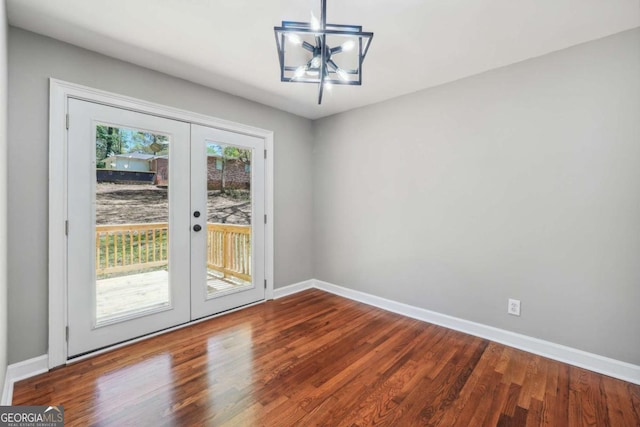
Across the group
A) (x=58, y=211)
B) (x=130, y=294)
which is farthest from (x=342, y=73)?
(x=130, y=294)

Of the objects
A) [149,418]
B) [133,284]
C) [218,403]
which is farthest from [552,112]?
[133,284]

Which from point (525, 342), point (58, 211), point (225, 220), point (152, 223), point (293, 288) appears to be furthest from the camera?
point (293, 288)

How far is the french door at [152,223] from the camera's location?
88.4 inches

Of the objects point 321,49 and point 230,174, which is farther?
point 230,174

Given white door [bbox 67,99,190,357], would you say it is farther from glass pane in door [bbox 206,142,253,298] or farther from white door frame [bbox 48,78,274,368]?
glass pane in door [bbox 206,142,253,298]

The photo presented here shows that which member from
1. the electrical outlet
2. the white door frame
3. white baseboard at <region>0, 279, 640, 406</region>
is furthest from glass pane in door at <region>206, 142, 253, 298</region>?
the electrical outlet

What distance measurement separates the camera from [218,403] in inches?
69.0

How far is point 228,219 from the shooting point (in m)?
3.22

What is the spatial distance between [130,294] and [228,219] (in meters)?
1.16

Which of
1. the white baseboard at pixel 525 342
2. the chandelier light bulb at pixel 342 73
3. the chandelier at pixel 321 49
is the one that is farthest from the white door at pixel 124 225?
the white baseboard at pixel 525 342

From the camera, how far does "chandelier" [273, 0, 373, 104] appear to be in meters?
1.38

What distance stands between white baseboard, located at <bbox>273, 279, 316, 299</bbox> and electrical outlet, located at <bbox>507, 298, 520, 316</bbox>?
2.42 meters

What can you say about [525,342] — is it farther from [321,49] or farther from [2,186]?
[2,186]

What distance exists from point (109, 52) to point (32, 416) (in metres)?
2.54
